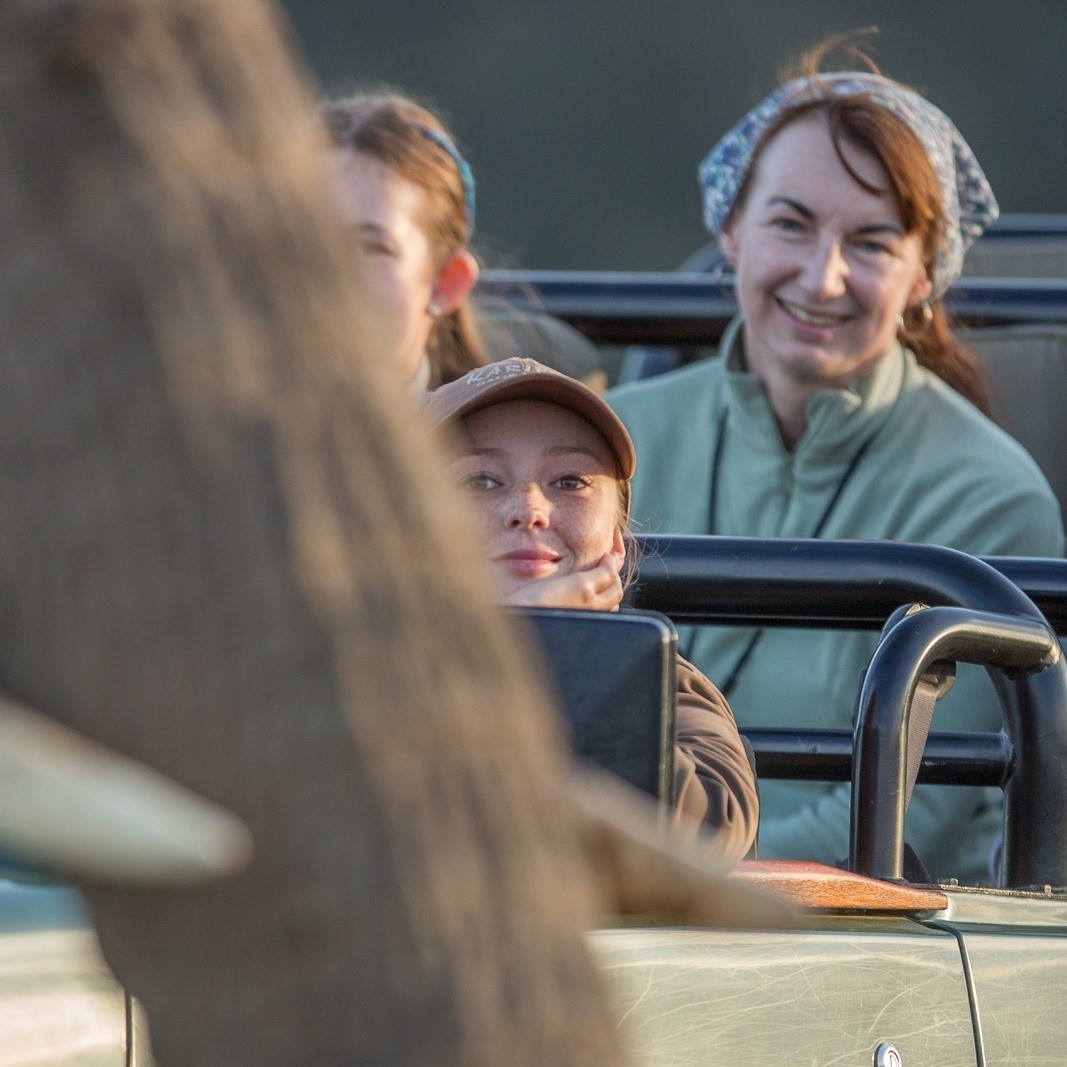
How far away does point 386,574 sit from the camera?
55 cm

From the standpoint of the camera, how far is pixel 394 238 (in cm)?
296

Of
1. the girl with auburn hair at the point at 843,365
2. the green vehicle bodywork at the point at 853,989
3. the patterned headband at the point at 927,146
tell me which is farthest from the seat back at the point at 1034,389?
the green vehicle bodywork at the point at 853,989

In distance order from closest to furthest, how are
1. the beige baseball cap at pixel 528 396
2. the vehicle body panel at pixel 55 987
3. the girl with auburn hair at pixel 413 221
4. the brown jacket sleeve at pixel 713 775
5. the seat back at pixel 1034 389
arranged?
the vehicle body panel at pixel 55 987 < the brown jacket sleeve at pixel 713 775 < the beige baseball cap at pixel 528 396 < the girl with auburn hair at pixel 413 221 < the seat back at pixel 1034 389

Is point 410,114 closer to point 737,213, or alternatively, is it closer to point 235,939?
point 737,213

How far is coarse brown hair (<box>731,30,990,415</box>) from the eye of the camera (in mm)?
2908

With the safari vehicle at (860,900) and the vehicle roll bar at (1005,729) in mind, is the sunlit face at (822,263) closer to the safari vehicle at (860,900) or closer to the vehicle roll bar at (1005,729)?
the safari vehicle at (860,900)

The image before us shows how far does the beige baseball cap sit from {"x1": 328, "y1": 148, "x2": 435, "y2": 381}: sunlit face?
1.09 meters

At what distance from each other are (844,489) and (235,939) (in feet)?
8.09

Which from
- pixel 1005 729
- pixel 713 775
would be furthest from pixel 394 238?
pixel 713 775

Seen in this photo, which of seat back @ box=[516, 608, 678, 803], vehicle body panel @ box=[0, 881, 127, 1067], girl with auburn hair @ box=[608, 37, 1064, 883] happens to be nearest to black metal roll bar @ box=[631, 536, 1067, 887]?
seat back @ box=[516, 608, 678, 803]

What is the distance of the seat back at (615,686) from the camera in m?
1.08

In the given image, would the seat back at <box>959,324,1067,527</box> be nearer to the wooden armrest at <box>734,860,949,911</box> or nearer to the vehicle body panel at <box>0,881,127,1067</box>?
the wooden armrest at <box>734,860,949,911</box>

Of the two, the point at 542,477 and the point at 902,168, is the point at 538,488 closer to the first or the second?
the point at 542,477

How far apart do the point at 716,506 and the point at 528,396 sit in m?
1.29
